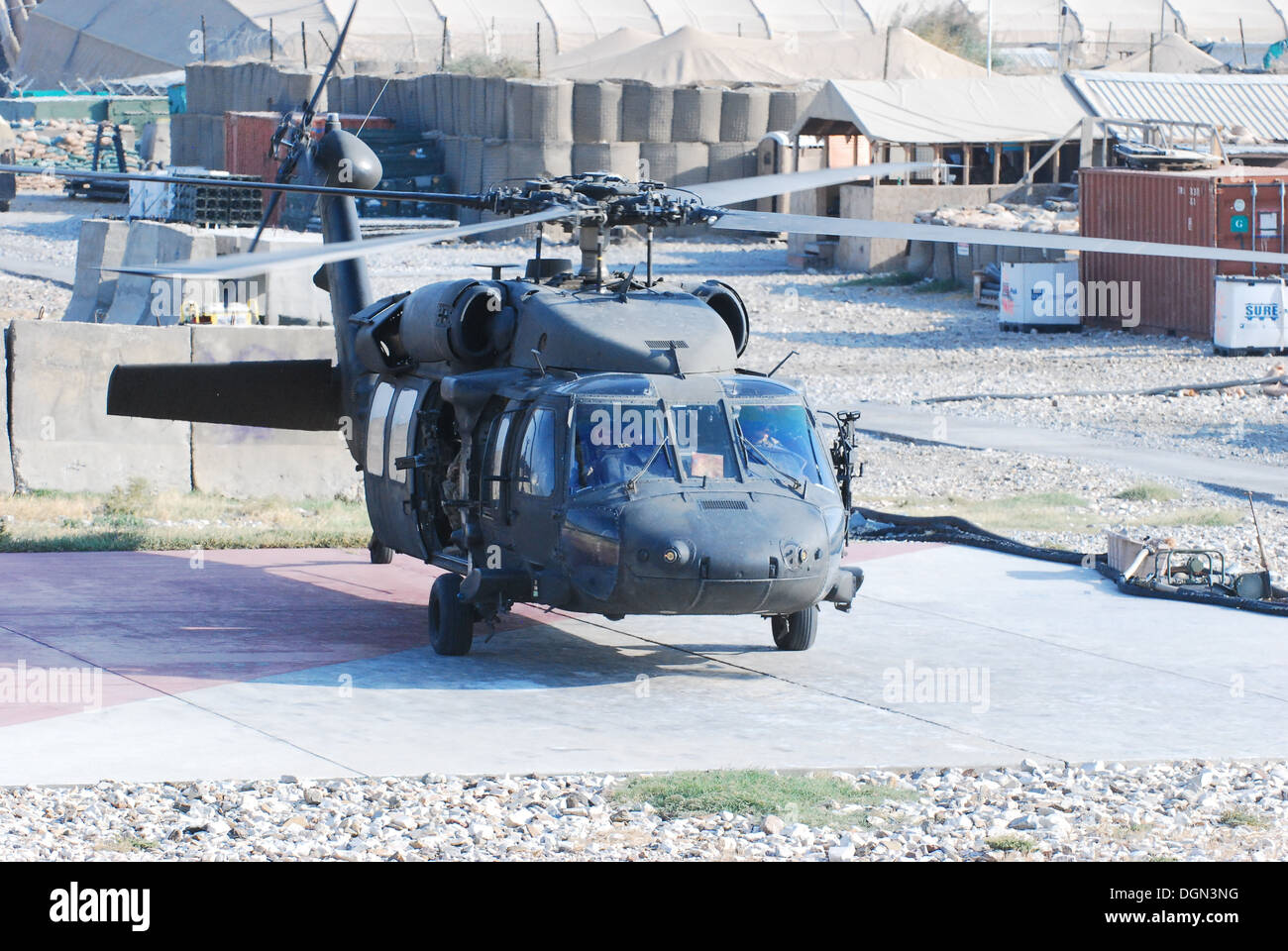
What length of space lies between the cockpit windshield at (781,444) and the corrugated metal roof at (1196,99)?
133ft

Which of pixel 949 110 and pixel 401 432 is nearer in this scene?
pixel 401 432

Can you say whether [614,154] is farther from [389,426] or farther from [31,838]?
[31,838]

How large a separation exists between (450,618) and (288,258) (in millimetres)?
3593

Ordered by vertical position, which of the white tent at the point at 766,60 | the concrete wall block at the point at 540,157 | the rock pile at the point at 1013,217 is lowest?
the rock pile at the point at 1013,217

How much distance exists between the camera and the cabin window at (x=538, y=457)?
36.5 ft

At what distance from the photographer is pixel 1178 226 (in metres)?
33.8

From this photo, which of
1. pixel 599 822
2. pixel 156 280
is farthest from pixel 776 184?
pixel 156 280

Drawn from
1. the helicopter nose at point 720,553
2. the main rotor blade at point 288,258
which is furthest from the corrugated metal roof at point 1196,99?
the main rotor blade at point 288,258

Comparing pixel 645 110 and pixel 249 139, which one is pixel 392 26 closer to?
pixel 249 139

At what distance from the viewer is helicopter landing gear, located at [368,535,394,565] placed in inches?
549

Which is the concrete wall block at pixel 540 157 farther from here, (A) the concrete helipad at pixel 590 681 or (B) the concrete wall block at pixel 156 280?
(A) the concrete helipad at pixel 590 681

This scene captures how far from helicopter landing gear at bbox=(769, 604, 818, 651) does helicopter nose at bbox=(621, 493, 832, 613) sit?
4.43 ft
